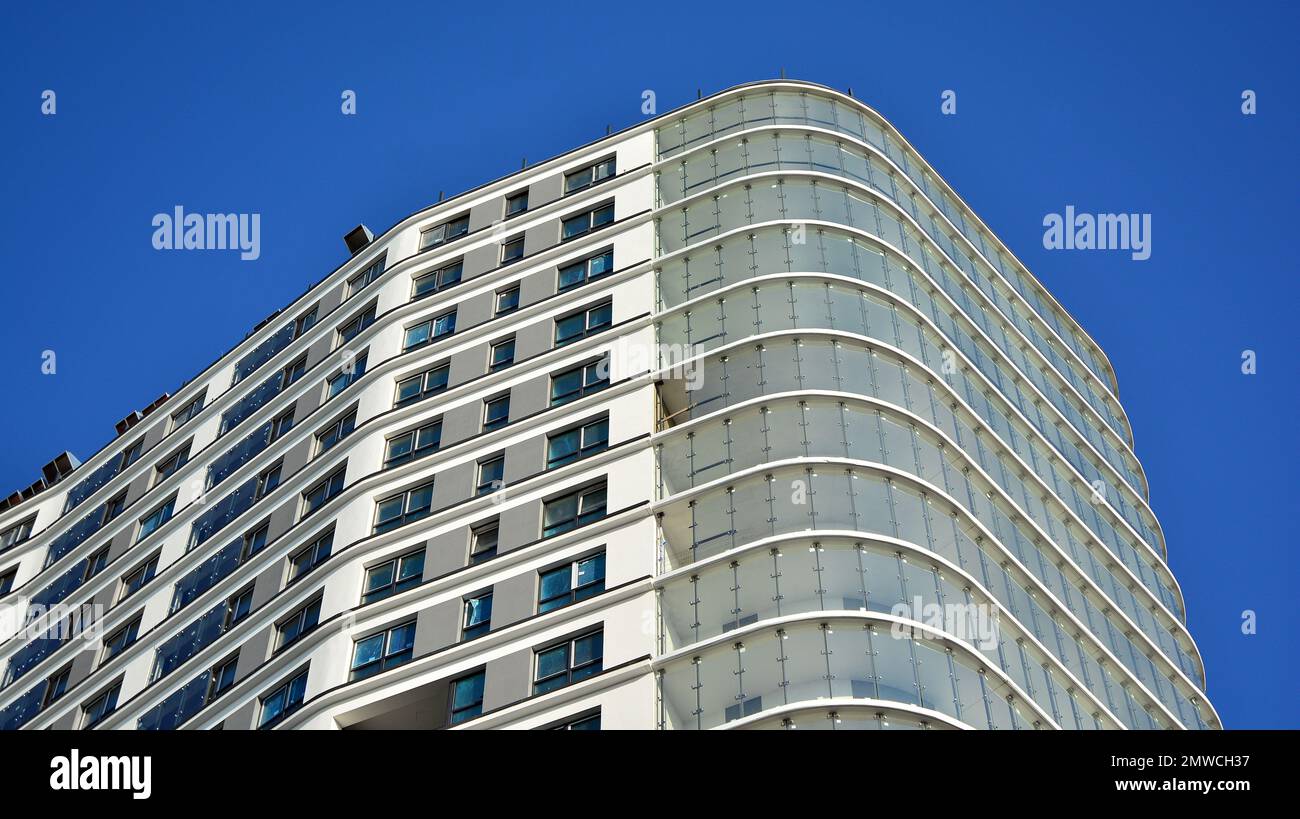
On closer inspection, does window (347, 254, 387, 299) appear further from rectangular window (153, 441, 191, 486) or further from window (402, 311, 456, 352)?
rectangular window (153, 441, 191, 486)

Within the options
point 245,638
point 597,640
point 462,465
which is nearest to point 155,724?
point 245,638

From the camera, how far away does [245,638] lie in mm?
50125

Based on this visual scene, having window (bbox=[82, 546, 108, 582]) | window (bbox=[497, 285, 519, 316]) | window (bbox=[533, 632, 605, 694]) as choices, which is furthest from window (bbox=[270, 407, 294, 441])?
window (bbox=[533, 632, 605, 694])

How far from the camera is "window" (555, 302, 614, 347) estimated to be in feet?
173

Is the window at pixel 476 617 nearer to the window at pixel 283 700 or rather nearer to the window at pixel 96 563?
the window at pixel 283 700

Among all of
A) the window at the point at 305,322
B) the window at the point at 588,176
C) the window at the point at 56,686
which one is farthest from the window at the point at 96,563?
the window at the point at 588,176

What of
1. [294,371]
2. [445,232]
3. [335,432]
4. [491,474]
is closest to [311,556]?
[335,432]

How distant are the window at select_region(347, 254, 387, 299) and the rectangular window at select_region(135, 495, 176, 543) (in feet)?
32.8

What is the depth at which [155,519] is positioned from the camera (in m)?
61.4

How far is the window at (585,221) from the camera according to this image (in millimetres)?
57659

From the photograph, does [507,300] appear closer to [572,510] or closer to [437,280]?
[437,280]

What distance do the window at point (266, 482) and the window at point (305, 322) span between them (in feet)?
25.1
